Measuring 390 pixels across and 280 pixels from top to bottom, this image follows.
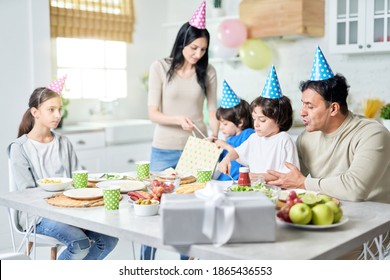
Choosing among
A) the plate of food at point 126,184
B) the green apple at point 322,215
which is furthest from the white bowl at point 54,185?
the green apple at point 322,215

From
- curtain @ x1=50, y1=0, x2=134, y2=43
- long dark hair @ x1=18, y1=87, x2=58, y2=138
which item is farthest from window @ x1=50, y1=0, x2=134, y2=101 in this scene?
long dark hair @ x1=18, y1=87, x2=58, y2=138

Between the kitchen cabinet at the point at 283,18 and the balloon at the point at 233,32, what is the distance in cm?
12

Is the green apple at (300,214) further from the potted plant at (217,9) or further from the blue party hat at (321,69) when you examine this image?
the potted plant at (217,9)

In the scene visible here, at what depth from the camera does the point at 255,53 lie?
470cm

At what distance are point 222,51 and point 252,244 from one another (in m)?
3.42

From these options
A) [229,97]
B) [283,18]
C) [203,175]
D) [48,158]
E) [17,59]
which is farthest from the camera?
[283,18]

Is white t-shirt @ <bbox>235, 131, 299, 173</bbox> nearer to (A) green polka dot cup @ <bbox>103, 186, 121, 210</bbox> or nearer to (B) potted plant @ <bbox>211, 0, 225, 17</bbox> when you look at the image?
(A) green polka dot cup @ <bbox>103, 186, 121, 210</bbox>

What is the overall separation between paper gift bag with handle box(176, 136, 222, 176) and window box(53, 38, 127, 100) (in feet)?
7.90

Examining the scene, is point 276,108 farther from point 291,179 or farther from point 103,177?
point 103,177

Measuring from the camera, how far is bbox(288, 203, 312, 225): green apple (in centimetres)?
162

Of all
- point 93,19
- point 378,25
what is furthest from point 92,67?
point 378,25

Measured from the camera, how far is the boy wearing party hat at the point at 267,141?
2459mm
